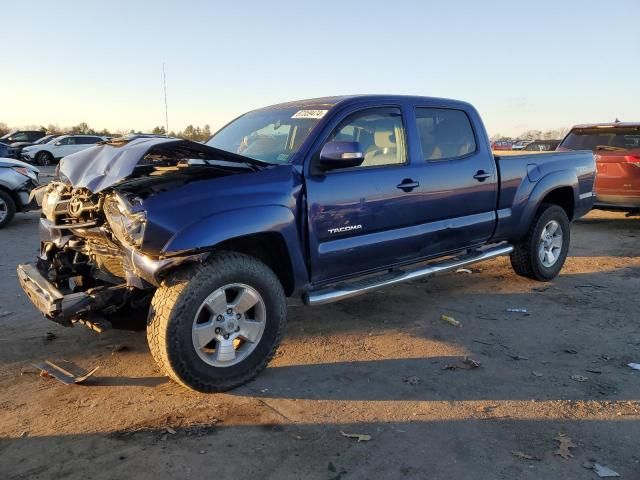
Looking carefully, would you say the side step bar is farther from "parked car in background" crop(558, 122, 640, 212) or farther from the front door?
"parked car in background" crop(558, 122, 640, 212)

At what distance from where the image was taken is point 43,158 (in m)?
27.8

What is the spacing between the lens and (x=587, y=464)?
2.71 metres

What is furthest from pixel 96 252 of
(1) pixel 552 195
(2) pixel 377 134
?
(1) pixel 552 195

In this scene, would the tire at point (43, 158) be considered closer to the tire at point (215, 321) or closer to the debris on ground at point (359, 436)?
the tire at point (215, 321)

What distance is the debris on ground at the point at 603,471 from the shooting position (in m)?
2.63

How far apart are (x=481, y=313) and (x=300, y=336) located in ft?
5.98

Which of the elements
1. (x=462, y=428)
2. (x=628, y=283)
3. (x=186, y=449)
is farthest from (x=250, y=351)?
(x=628, y=283)

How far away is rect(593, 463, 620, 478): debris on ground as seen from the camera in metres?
2.63


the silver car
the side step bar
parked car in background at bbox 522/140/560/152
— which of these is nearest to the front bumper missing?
the side step bar

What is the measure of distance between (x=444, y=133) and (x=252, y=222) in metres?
2.42

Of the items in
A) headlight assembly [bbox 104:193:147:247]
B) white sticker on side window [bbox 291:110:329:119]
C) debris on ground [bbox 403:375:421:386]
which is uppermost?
white sticker on side window [bbox 291:110:329:119]

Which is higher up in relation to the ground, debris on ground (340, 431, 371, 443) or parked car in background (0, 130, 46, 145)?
parked car in background (0, 130, 46, 145)

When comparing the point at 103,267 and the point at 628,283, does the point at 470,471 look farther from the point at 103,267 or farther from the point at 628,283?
the point at 628,283

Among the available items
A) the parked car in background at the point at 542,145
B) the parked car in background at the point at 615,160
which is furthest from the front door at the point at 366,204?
the parked car in background at the point at 542,145
